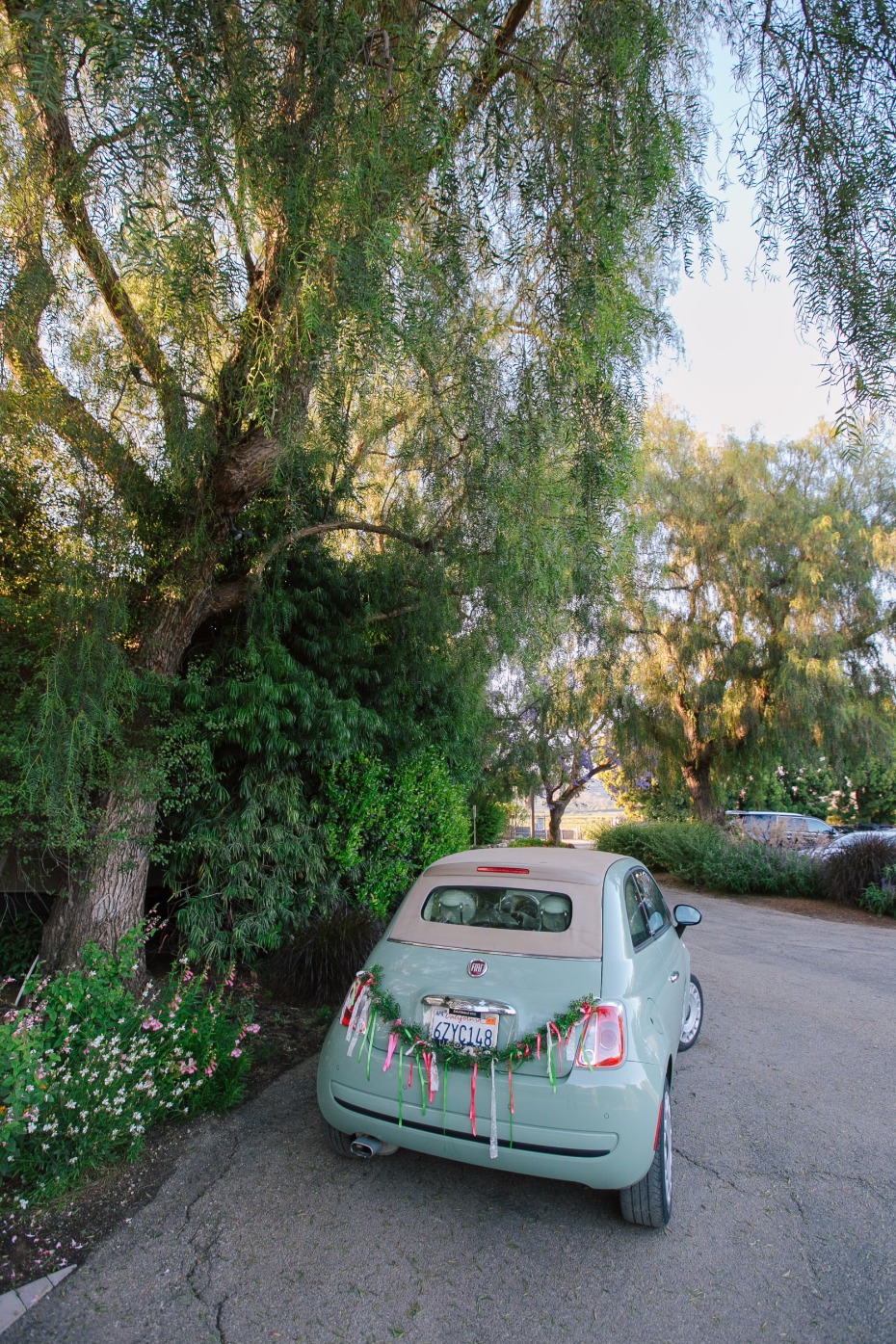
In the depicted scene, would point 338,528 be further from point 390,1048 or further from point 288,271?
point 390,1048

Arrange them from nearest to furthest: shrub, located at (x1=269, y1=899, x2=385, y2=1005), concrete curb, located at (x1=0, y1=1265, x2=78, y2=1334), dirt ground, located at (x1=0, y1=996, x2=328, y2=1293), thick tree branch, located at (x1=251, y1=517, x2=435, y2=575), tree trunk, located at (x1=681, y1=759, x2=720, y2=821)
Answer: concrete curb, located at (x1=0, y1=1265, x2=78, y2=1334)
dirt ground, located at (x1=0, y1=996, x2=328, y2=1293)
thick tree branch, located at (x1=251, y1=517, x2=435, y2=575)
shrub, located at (x1=269, y1=899, x2=385, y2=1005)
tree trunk, located at (x1=681, y1=759, x2=720, y2=821)

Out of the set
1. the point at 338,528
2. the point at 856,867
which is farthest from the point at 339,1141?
the point at 856,867

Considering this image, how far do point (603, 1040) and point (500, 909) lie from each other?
850mm

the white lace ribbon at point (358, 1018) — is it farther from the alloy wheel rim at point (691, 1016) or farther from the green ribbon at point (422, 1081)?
the alloy wheel rim at point (691, 1016)

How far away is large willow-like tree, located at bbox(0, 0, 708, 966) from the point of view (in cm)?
271

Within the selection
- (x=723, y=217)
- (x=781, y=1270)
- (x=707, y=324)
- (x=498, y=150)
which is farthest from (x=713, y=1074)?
(x=498, y=150)

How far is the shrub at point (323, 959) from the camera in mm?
5613

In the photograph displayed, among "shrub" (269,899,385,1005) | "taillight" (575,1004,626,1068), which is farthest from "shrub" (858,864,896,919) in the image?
"taillight" (575,1004,626,1068)

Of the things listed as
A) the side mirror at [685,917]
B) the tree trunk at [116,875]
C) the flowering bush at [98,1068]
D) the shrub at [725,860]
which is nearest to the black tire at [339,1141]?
the flowering bush at [98,1068]

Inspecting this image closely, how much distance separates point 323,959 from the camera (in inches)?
225

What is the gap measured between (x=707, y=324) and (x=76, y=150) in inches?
114

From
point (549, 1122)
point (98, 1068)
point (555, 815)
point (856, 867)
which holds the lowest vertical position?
point (555, 815)

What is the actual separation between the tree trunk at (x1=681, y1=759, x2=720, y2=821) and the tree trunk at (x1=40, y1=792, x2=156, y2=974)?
14877 millimetres

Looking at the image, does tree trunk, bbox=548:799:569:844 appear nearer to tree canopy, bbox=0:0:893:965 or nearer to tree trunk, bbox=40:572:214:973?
tree canopy, bbox=0:0:893:965
